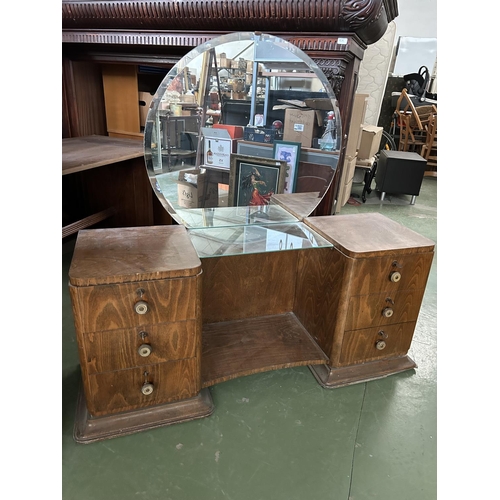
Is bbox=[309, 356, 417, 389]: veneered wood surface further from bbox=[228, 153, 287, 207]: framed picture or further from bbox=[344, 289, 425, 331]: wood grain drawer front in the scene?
bbox=[228, 153, 287, 207]: framed picture

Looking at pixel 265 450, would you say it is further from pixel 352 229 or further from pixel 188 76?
pixel 188 76

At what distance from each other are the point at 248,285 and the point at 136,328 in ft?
2.02

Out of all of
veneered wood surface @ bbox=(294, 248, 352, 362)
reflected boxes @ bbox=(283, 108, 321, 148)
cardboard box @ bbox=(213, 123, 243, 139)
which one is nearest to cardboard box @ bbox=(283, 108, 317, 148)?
reflected boxes @ bbox=(283, 108, 321, 148)

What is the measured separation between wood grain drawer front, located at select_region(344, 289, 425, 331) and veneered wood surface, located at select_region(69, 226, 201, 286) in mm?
628

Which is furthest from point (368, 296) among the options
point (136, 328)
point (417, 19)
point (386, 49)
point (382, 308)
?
point (417, 19)

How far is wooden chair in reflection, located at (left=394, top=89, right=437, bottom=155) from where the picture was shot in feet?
17.6

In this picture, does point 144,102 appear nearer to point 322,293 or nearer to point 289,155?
point 289,155

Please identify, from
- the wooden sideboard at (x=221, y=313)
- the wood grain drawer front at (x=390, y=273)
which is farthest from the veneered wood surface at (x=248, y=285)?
the wood grain drawer front at (x=390, y=273)

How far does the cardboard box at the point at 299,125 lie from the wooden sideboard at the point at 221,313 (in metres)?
0.34

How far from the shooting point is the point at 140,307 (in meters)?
1.06

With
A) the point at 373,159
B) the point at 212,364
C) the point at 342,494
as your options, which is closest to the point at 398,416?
the point at 342,494

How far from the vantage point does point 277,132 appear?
137 cm

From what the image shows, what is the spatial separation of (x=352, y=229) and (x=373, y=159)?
3.36 m

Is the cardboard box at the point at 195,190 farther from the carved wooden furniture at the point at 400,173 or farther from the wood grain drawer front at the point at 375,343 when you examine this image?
the carved wooden furniture at the point at 400,173
